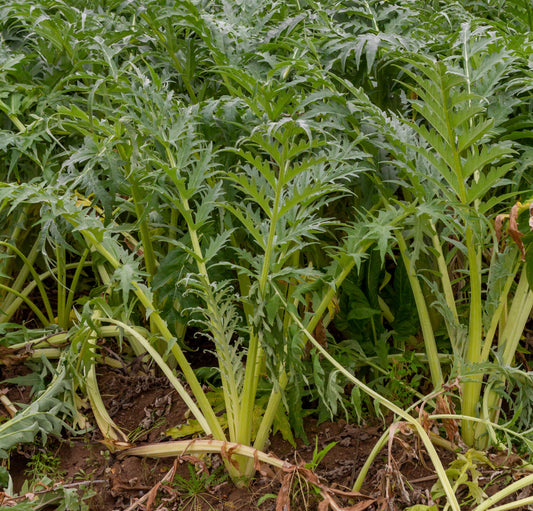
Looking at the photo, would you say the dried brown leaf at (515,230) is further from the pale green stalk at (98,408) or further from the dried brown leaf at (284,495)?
the pale green stalk at (98,408)

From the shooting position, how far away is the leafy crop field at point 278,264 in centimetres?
170

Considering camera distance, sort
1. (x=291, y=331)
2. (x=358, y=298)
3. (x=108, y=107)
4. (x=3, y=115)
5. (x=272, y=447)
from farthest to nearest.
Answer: (x=3, y=115) < (x=108, y=107) < (x=358, y=298) < (x=272, y=447) < (x=291, y=331)

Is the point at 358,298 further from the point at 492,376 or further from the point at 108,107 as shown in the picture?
the point at 108,107

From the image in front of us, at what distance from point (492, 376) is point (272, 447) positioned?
68cm

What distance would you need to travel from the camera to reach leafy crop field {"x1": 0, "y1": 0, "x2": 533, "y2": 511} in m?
1.70

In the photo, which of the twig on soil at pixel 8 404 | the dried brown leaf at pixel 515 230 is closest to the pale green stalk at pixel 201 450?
the twig on soil at pixel 8 404

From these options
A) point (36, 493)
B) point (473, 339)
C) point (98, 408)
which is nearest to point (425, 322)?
point (473, 339)

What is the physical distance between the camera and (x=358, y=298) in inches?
84.4

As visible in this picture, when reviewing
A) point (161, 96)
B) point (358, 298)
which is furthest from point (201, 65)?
point (358, 298)

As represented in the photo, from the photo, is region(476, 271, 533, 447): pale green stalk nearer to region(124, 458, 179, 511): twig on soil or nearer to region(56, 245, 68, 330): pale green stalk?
region(124, 458, 179, 511): twig on soil

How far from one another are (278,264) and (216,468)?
63 centimetres

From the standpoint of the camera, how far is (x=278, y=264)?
1722 millimetres

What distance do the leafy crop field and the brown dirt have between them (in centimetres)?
1

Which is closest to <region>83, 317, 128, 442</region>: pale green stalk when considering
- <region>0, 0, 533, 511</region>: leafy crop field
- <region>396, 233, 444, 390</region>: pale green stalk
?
<region>0, 0, 533, 511</region>: leafy crop field
